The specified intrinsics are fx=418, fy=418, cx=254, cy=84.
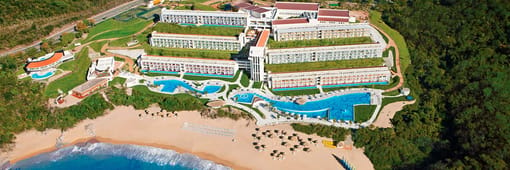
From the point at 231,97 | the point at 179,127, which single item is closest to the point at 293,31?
the point at 231,97

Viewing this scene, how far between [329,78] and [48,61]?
46844 mm

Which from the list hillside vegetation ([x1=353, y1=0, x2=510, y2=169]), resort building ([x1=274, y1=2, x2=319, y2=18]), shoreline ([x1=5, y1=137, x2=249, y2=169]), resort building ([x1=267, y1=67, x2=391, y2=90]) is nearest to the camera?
hillside vegetation ([x1=353, y1=0, x2=510, y2=169])

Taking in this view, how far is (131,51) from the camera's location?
7562 cm

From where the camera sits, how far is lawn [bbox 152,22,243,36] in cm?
7594

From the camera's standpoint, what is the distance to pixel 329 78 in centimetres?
6450

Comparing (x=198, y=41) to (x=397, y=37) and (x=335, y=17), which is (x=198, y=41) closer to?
(x=335, y=17)

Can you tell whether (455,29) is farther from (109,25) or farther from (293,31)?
(109,25)

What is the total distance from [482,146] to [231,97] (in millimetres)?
33453

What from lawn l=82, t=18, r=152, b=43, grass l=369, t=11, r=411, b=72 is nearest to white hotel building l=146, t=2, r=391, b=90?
grass l=369, t=11, r=411, b=72

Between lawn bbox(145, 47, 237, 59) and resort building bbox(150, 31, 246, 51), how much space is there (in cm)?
128

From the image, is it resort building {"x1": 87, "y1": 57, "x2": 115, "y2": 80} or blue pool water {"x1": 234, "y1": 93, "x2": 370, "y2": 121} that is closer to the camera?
blue pool water {"x1": 234, "y1": 93, "x2": 370, "y2": 121}

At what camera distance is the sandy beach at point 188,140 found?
50438 mm

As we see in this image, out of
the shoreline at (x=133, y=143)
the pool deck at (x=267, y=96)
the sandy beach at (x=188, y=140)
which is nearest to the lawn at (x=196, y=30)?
the pool deck at (x=267, y=96)

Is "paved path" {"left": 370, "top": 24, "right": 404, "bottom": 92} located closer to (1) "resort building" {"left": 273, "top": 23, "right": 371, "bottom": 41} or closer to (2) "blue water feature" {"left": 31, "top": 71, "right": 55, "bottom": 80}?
(1) "resort building" {"left": 273, "top": 23, "right": 371, "bottom": 41}
